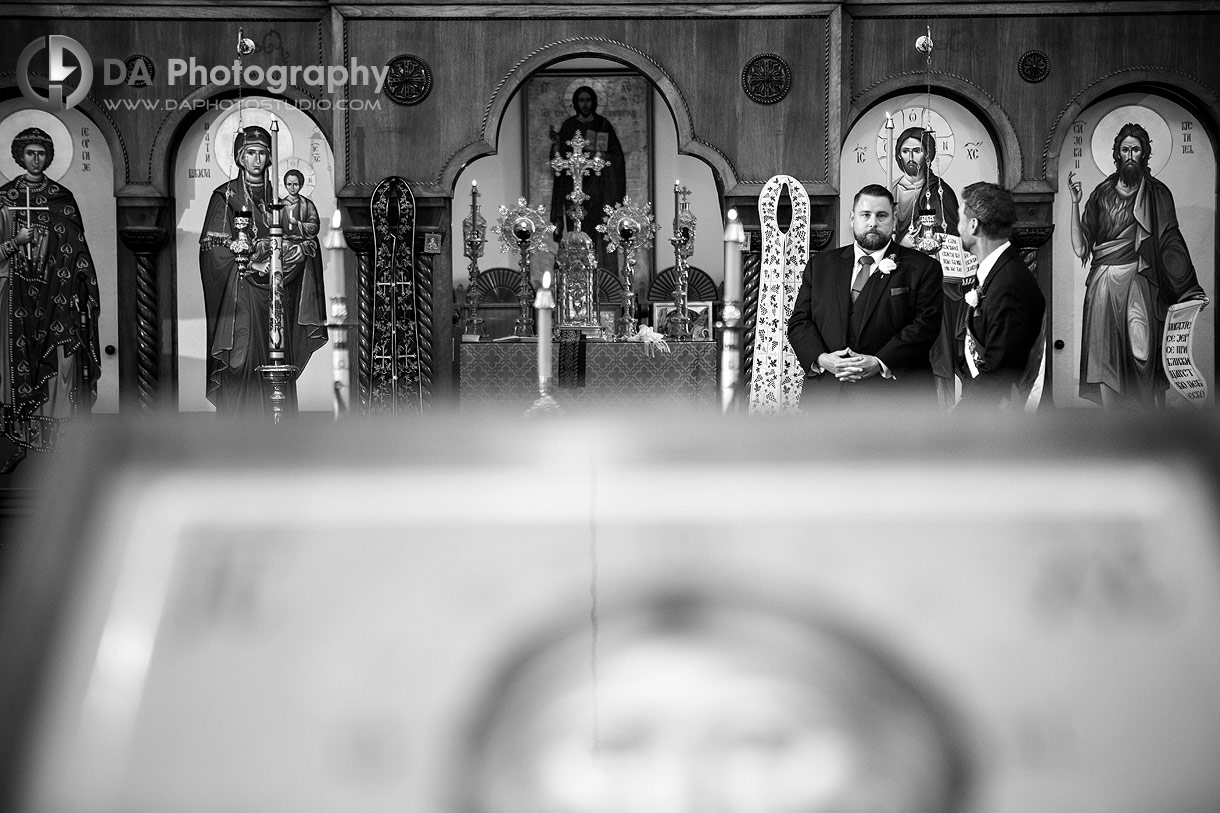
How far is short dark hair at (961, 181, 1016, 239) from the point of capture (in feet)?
13.4

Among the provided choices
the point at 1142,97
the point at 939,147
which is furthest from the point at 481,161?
the point at 1142,97

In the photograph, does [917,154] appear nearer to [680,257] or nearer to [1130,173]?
[1130,173]

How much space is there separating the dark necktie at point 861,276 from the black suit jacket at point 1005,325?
63 centimetres

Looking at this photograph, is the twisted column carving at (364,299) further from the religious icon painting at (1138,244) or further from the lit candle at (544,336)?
the religious icon painting at (1138,244)

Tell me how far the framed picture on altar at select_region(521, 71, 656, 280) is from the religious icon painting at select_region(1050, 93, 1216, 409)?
3.89 m

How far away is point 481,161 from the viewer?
10289 millimetres

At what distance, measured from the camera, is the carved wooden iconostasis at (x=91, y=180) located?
742cm

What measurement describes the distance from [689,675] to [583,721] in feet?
0.21

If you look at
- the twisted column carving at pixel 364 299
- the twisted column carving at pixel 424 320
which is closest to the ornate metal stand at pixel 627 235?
the twisted column carving at pixel 424 320

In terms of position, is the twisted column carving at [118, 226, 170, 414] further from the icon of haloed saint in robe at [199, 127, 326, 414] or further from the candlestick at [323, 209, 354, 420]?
the candlestick at [323, 209, 354, 420]

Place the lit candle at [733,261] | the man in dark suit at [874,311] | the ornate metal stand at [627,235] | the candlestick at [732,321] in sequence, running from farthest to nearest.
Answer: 1. the ornate metal stand at [627,235]
2. the man in dark suit at [874,311]
3. the lit candle at [733,261]
4. the candlestick at [732,321]

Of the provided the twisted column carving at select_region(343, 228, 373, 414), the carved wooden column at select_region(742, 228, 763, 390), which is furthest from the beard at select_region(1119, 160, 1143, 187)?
the twisted column carving at select_region(343, 228, 373, 414)

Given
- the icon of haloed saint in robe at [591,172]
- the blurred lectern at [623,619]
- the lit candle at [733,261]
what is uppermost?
the icon of haloed saint in robe at [591,172]

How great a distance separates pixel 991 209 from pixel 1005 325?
445mm
